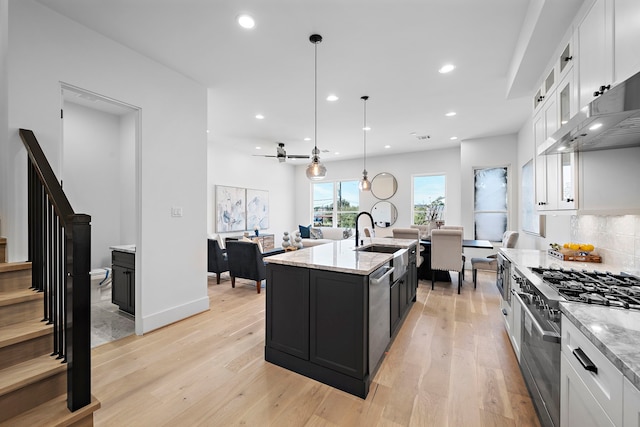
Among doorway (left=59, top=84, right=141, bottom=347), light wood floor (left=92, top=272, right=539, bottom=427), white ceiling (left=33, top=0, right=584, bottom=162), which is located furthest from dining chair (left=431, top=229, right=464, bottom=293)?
doorway (left=59, top=84, right=141, bottom=347)

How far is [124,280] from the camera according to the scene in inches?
127

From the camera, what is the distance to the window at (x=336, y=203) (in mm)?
8406

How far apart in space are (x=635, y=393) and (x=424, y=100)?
393 cm

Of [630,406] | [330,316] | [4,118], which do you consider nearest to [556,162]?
[630,406]

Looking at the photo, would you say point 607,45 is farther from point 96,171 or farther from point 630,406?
point 96,171

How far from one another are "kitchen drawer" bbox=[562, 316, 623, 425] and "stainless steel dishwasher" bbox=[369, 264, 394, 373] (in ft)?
3.53

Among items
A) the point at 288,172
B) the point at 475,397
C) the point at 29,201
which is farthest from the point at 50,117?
the point at 288,172

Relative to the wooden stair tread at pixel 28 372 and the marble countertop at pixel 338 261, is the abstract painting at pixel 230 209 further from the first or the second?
the wooden stair tread at pixel 28 372

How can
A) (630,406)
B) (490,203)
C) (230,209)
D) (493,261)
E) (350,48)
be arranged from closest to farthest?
(630,406) < (350,48) < (493,261) < (490,203) < (230,209)

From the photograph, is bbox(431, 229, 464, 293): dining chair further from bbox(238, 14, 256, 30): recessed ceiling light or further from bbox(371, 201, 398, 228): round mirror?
bbox(238, 14, 256, 30): recessed ceiling light

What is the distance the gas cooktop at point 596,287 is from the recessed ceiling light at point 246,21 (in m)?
2.90

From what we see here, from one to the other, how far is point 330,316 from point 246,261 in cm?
275

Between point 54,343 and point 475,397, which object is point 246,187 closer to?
point 54,343

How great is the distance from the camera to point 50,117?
7.30 feet
